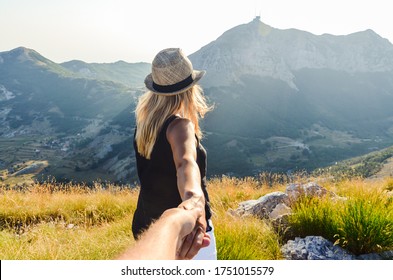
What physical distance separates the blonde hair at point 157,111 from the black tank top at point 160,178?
0.07 meters

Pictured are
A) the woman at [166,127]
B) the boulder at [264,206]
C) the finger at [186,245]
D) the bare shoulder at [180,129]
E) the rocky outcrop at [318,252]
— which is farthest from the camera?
the boulder at [264,206]

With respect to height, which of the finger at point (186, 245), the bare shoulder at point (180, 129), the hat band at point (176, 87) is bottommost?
the finger at point (186, 245)

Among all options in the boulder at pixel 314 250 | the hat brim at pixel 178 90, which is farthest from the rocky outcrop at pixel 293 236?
the hat brim at pixel 178 90

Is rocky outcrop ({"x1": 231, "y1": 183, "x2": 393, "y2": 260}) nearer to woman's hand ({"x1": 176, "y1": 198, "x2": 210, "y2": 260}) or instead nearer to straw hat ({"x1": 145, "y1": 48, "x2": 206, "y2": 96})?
straw hat ({"x1": 145, "y1": 48, "x2": 206, "y2": 96})

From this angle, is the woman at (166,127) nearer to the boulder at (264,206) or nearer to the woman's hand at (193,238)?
the woman's hand at (193,238)

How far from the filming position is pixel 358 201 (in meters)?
4.84

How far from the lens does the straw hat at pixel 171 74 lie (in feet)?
8.79

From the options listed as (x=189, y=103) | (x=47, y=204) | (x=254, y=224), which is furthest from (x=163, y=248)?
(x=47, y=204)

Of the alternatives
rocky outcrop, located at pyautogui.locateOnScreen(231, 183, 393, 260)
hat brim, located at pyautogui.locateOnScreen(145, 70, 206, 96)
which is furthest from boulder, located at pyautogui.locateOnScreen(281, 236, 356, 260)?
hat brim, located at pyautogui.locateOnScreen(145, 70, 206, 96)

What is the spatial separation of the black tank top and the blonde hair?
0.21 feet

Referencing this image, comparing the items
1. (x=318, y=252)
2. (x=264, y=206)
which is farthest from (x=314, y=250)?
(x=264, y=206)

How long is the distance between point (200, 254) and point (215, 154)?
562 ft

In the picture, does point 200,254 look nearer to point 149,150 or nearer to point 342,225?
point 149,150

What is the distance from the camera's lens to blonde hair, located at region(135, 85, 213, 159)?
2.62 metres
